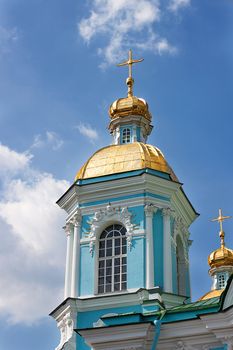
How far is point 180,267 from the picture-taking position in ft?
79.5

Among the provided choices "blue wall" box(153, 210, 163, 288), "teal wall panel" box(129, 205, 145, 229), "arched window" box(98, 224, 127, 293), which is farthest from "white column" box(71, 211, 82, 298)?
"blue wall" box(153, 210, 163, 288)

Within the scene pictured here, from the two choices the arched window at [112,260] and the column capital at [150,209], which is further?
the column capital at [150,209]

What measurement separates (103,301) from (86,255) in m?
1.81

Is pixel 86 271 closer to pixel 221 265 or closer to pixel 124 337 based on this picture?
pixel 124 337

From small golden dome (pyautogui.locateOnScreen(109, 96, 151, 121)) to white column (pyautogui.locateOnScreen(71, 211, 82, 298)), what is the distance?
488 cm

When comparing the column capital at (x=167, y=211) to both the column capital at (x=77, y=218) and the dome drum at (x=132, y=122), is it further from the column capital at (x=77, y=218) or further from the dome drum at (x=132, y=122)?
the dome drum at (x=132, y=122)

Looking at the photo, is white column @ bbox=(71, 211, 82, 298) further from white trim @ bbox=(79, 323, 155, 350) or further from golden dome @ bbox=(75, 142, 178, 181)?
white trim @ bbox=(79, 323, 155, 350)

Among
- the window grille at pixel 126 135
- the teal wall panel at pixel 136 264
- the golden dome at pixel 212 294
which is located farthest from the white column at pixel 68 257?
the golden dome at pixel 212 294

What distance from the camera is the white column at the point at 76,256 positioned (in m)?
22.4

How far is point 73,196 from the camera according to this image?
24016 mm

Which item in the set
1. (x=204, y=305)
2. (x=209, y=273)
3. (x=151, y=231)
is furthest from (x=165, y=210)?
(x=209, y=273)

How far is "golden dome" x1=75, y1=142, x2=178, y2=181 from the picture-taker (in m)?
23.9

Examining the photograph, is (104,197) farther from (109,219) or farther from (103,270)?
(103,270)

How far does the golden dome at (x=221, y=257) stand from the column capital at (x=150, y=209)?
839 cm
